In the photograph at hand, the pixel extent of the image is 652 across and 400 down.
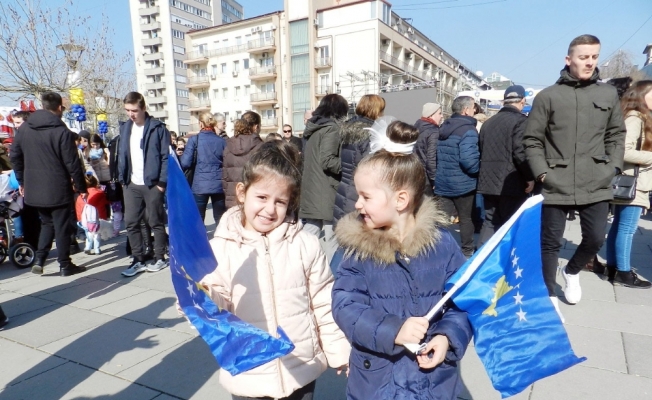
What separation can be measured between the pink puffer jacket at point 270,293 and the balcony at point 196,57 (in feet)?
182

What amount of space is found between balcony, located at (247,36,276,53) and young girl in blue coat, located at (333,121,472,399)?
1882 inches

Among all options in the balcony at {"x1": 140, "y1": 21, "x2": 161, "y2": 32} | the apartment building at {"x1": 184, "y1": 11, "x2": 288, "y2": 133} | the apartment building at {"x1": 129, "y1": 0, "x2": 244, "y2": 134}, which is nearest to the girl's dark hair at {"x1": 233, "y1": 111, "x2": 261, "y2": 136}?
the apartment building at {"x1": 184, "y1": 11, "x2": 288, "y2": 133}

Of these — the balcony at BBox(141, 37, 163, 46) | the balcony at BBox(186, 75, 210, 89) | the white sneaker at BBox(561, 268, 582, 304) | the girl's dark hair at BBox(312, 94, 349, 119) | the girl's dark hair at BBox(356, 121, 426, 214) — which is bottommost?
the white sneaker at BBox(561, 268, 582, 304)

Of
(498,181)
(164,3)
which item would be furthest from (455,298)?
(164,3)

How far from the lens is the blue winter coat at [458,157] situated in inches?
203

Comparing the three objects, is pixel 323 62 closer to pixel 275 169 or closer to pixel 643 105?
pixel 643 105

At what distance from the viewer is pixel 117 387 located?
2.69 meters

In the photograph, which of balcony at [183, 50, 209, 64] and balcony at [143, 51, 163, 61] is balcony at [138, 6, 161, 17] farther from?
balcony at [183, 50, 209, 64]

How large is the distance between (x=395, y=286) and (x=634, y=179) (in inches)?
143

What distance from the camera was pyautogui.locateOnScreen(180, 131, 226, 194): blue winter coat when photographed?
19.0ft

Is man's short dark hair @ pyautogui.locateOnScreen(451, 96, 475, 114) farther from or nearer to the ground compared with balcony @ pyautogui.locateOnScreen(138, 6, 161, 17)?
nearer to the ground

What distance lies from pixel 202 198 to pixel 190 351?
124 inches

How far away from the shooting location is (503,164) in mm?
4738

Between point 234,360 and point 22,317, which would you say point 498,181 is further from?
point 22,317
